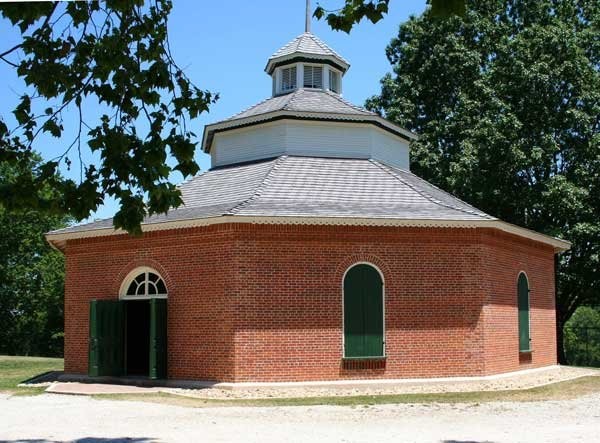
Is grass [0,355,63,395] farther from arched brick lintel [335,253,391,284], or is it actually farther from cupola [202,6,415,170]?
cupola [202,6,415,170]

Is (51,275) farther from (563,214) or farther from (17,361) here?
(563,214)

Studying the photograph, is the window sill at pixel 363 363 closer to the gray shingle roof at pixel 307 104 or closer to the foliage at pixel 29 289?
the gray shingle roof at pixel 307 104

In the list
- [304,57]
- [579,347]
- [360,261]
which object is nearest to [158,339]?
[360,261]

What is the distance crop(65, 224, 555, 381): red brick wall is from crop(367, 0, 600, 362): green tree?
33.1 feet

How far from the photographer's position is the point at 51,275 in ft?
161

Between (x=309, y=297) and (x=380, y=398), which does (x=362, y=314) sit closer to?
(x=309, y=297)

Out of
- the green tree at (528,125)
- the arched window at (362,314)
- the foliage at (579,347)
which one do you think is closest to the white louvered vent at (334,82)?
the green tree at (528,125)

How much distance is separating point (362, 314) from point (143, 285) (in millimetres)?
5636

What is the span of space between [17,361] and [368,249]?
16.9 m

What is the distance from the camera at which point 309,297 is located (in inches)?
667

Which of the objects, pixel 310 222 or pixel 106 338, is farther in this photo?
pixel 106 338

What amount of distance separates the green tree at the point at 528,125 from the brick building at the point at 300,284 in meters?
8.59

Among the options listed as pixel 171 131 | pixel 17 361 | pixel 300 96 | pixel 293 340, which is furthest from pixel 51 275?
pixel 171 131

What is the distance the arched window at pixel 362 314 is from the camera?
17.2 metres
